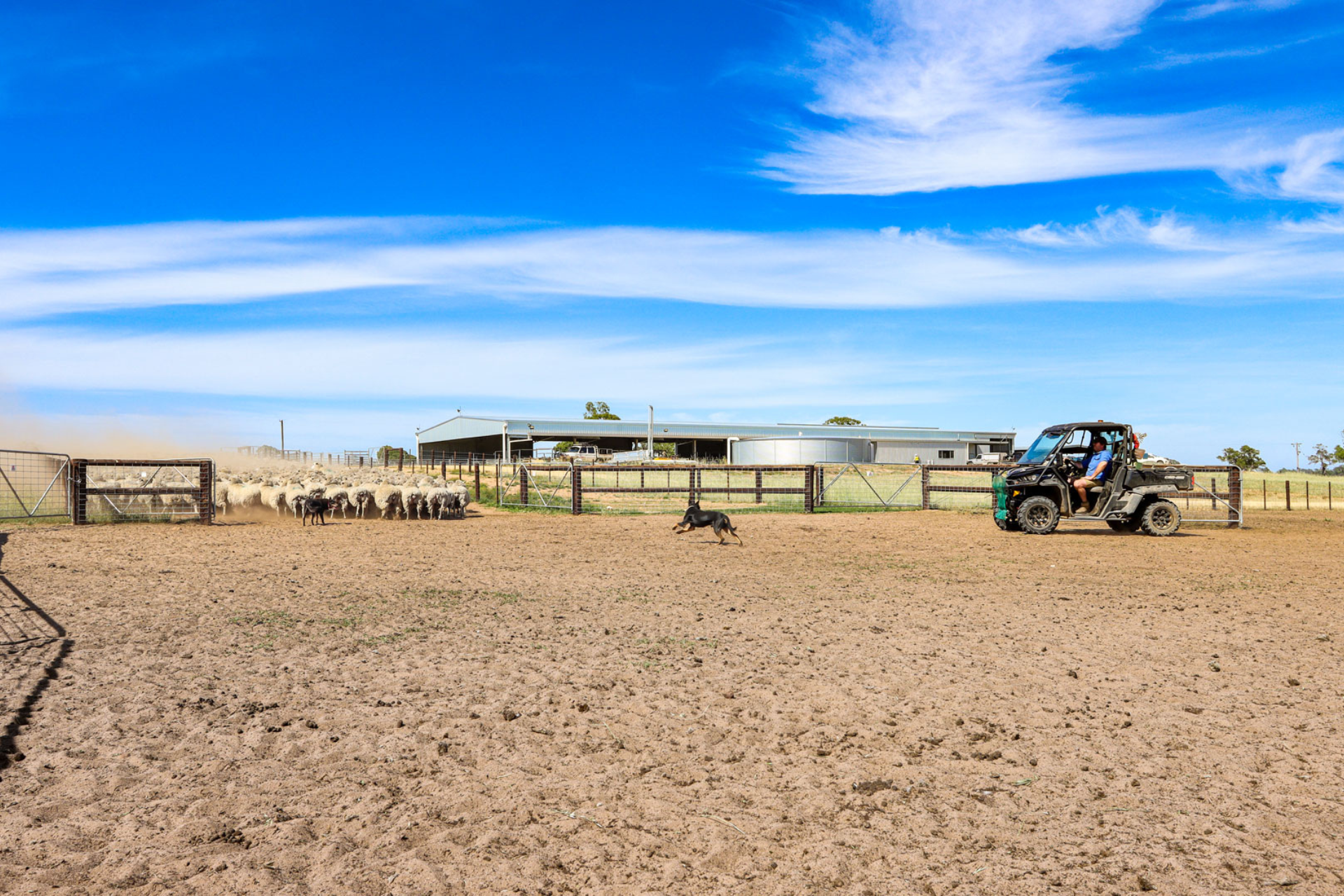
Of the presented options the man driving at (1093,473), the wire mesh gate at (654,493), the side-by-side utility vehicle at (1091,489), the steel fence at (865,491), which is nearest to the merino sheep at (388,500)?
the wire mesh gate at (654,493)

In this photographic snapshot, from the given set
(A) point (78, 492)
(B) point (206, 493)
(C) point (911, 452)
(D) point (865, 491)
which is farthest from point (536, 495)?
(C) point (911, 452)

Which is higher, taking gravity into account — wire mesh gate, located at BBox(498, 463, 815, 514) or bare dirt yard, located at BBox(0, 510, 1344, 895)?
wire mesh gate, located at BBox(498, 463, 815, 514)

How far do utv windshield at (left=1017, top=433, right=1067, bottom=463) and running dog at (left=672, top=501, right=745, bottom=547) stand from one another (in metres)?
7.15

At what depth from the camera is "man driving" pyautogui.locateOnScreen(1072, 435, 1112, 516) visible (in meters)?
18.3

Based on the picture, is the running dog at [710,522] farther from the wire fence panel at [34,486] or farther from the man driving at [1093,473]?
the wire fence panel at [34,486]

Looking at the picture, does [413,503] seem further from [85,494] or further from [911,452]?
[911,452]

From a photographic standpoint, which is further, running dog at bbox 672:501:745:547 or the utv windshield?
the utv windshield

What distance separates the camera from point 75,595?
9.52 metres

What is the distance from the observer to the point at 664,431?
68.2 meters

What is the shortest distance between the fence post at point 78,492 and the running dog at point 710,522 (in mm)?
12991

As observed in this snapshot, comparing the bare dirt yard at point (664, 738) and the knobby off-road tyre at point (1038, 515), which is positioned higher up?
the knobby off-road tyre at point (1038, 515)

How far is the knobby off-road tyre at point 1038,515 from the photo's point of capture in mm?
18281

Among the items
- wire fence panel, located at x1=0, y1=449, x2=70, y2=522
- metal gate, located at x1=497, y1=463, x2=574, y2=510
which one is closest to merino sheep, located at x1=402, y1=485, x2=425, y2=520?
metal gate, located at x1=497, y1=463, x2=574, y2=510

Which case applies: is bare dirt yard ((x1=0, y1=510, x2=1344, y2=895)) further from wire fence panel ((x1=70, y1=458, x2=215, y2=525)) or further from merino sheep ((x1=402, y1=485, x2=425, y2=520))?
merino sheep ((x1=402, y1=485, x2=425, y2=520))
